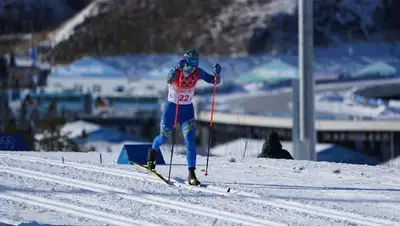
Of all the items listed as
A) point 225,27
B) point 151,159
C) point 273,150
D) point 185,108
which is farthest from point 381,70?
point 185,108

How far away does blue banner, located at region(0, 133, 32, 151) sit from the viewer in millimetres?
13045

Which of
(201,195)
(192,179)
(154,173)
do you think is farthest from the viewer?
(154,173)

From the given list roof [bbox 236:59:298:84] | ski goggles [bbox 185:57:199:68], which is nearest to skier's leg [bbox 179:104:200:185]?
ski goggles [bbox 185:57:199:68]

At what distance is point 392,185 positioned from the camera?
32.1 ft

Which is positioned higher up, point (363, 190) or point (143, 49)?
point (143, 49)

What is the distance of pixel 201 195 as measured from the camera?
927 centimetres

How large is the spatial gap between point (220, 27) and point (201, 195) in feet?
310

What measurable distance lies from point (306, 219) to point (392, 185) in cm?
187

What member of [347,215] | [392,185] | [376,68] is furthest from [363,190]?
[376,68]

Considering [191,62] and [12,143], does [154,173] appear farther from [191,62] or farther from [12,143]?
[12,143]

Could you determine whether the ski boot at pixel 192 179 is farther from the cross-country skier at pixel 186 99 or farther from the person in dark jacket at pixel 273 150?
the person in dark jacket at pixel 273 150

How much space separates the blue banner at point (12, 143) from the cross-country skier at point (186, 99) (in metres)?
3.63

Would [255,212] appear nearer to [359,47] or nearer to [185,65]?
[185,65]

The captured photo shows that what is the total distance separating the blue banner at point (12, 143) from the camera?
13045 mm
